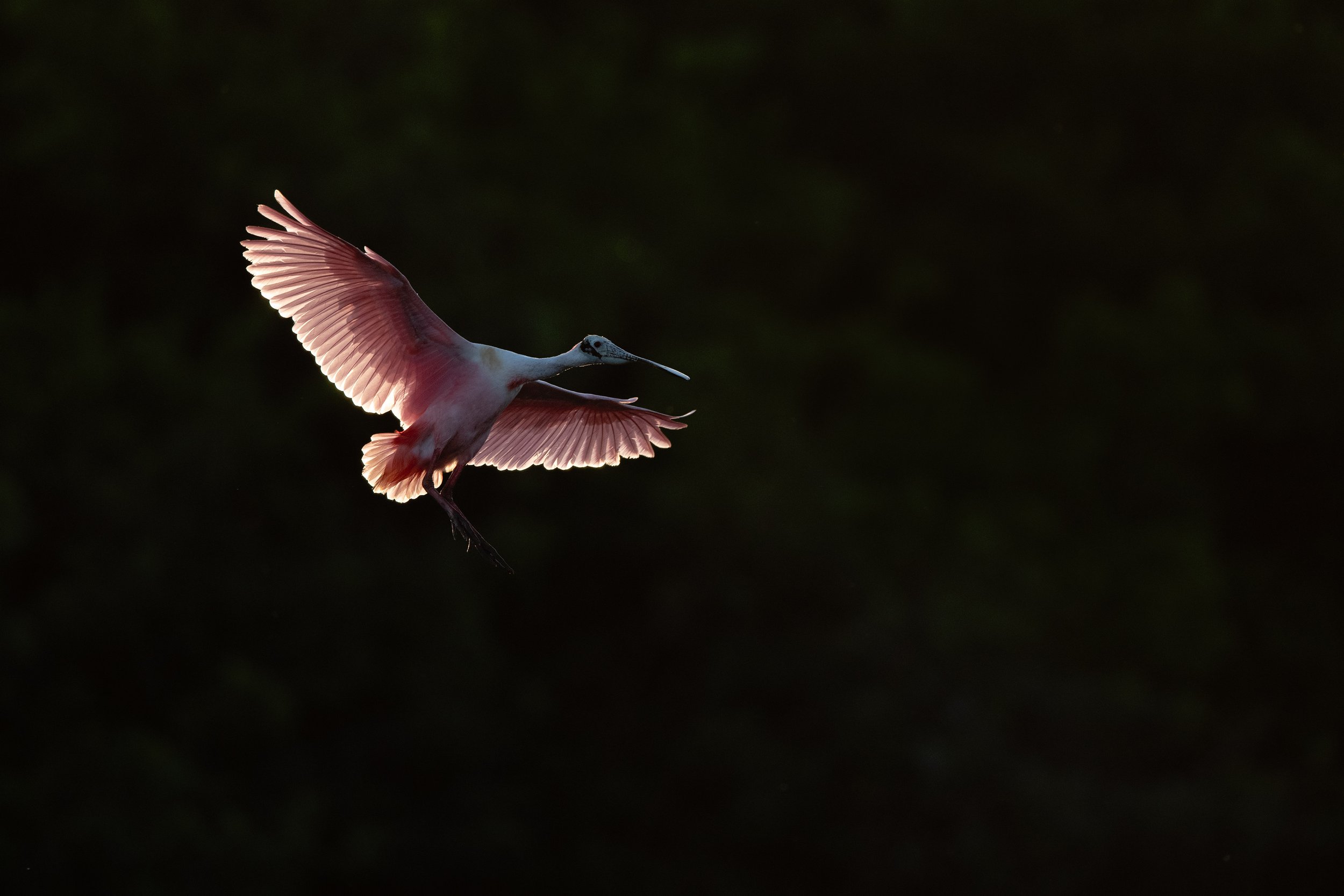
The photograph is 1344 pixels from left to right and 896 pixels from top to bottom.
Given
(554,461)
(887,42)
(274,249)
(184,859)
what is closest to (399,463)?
(274,249)

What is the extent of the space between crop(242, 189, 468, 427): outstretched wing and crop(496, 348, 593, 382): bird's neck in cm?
18

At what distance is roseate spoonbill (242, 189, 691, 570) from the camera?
473 centimetres

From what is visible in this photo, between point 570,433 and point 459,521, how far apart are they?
1432 millimetres

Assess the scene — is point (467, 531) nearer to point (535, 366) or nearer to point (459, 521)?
point (459, 521)

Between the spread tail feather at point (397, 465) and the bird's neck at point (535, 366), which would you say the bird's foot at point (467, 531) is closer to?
the spread tail feather at point (397, 465)

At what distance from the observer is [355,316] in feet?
16.3

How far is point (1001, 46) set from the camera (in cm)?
1631

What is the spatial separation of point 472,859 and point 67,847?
8.02ft

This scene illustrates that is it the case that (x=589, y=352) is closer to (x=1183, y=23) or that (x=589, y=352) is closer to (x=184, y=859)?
(x=184, y=859)

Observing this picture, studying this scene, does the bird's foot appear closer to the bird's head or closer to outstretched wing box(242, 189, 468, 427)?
outstretched wing box(242, 189, 468, 427)

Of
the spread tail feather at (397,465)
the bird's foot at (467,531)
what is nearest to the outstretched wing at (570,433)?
the spread tail feather at (397,465)

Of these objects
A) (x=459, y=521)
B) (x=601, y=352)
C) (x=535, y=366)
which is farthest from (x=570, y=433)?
(x=459, y=521)

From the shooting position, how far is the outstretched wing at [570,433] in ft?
18.6

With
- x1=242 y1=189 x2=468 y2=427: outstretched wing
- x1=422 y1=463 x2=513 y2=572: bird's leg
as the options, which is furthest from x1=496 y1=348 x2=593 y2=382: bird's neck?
x1=422 y1=463 x2=513 y2=572: bird's leg
